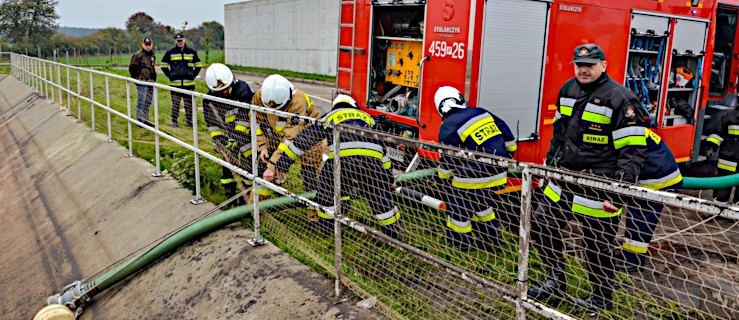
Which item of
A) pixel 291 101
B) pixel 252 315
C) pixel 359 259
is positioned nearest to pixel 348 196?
pixel 359 259

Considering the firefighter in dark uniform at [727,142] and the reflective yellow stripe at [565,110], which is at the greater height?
the reflective yellow stripe at [565,110]

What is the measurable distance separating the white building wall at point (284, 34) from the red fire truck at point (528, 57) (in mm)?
21413

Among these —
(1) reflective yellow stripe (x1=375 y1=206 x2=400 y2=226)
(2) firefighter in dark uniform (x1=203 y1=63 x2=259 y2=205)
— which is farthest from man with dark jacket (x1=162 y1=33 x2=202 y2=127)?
(1) reflective yellow stripe (x1=375 y1=206 x2=400 y2=226)

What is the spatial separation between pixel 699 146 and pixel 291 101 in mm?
5833

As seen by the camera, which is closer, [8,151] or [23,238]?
[23,238]

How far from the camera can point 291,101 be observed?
5.89 meters

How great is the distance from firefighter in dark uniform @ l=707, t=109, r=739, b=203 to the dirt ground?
4.99 meters

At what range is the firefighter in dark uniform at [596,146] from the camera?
12.7 feet

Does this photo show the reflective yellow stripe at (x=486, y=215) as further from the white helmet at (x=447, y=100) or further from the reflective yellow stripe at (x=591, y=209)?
the reflective yellow stripe at (x=591, y=209)

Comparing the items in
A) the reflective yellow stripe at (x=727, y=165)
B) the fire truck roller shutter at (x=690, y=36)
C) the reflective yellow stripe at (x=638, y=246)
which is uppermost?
the fire truck roller shutter at (x=690, y=36)

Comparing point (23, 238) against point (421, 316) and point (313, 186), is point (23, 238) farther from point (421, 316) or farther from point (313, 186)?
point (421, 316)

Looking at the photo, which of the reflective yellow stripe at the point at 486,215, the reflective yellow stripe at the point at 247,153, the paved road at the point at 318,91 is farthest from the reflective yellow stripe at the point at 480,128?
the paved road at the point at 318,91

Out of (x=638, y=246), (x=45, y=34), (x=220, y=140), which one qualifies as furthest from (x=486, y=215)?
(x=45, y=34)

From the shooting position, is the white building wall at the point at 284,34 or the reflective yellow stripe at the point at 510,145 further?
the white building wall at the point at 284,34
